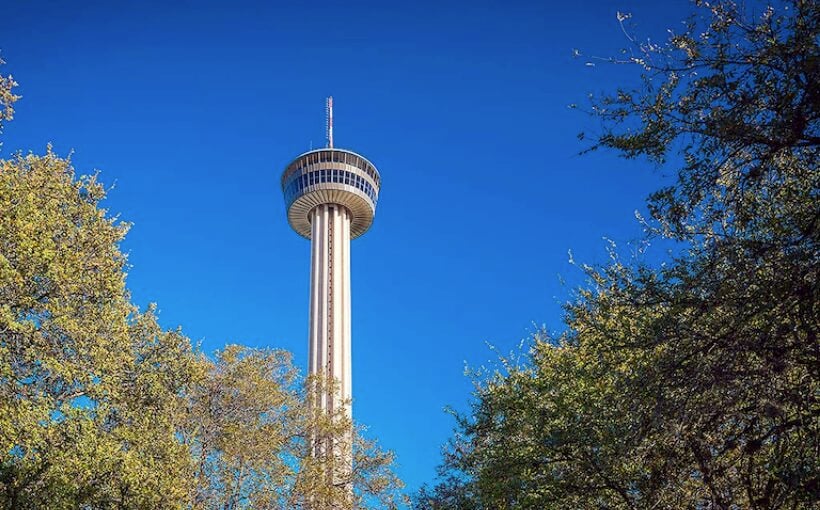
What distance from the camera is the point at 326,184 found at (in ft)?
269

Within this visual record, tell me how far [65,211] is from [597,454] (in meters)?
13.9

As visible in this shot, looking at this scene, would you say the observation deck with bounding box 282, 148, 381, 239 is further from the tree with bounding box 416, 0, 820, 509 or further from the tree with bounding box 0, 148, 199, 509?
the tree with bounding box 416, 0, 820, 509

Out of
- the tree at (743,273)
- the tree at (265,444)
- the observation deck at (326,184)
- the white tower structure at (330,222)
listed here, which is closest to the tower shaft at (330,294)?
the white tower structure at (330,222)

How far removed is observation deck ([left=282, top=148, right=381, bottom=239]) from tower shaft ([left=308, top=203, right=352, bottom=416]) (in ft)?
4.81

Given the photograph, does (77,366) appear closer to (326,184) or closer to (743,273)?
(743,273)

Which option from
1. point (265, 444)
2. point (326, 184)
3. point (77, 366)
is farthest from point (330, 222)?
point (77, 366)

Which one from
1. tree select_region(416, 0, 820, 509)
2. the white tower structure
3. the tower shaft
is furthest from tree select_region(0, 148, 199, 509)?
the white tower structure

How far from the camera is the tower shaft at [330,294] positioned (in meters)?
73.8

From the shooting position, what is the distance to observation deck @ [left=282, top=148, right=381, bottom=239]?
8244 cm

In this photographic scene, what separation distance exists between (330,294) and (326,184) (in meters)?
12.2

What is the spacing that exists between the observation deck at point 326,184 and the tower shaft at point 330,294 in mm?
1465

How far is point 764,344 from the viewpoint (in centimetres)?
868

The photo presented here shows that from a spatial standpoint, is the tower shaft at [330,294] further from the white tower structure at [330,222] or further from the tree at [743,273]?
the tree at [743,273]

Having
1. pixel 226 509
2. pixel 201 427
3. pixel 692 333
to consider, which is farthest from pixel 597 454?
pixel 201 427
